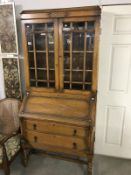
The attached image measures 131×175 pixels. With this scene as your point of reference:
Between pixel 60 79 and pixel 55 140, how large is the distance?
735 millimetres

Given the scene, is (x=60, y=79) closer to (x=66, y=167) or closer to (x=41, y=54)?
(x=41, y=54)

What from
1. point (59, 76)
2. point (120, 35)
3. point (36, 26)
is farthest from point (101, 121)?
point (36, 26)

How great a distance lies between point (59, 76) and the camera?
76.5 inches

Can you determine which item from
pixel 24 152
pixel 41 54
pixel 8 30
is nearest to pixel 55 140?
pixel 24 152

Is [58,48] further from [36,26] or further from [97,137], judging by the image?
[97,137]

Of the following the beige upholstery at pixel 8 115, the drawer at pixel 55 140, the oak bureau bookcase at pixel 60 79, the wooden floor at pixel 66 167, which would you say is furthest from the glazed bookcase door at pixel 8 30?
the wooden floor at pixel 66 167

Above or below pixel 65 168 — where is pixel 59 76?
above

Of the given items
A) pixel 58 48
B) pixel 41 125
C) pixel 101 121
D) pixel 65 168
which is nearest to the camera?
pixel 58 48

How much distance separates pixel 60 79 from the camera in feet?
6.40

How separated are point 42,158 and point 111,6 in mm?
2238

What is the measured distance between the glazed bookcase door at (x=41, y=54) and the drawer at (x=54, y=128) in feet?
1.37

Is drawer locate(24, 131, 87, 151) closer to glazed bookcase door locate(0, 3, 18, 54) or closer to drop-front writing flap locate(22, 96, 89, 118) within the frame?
drop-front writing flap locate(22, 96, 89, 118)

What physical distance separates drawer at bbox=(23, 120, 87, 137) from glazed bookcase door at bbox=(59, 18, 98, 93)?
0.43m

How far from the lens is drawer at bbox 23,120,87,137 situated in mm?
1871
